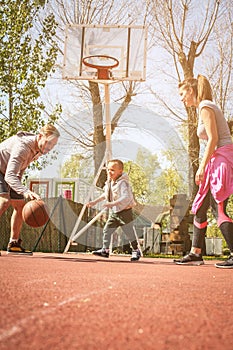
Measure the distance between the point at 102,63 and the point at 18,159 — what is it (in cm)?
504

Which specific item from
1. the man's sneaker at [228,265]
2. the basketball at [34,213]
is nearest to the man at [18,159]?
the basketball at [34,213]

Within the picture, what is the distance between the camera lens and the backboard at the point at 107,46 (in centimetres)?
934

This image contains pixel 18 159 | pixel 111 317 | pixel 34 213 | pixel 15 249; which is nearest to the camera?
pixel 111 317

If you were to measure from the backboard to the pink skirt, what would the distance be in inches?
216

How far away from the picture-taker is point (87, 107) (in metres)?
13.4

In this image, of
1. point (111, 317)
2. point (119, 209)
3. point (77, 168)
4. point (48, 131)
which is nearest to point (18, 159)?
point (48, 131)

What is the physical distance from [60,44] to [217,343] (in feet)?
40.1

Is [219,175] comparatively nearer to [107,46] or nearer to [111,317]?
[111,317]

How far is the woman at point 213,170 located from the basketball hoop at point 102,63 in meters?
4.69

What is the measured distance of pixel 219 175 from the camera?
4055 mm

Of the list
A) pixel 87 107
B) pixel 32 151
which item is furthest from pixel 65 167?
pixel 32 151

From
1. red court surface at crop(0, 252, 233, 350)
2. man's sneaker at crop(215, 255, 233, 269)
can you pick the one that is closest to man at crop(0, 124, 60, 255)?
man's sneaker at crop(215, 255, 233, 269)

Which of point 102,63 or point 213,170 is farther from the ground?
point 102,63

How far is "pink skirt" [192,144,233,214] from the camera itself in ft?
13.2
